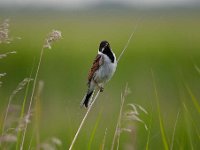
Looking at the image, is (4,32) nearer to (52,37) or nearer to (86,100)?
(52,37)

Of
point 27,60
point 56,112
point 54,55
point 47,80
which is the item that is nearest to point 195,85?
point 56,112

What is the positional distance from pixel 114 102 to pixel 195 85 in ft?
4.99

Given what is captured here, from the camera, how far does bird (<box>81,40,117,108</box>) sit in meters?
4.53

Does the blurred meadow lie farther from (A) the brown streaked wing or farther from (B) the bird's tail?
(B) the bird's tail

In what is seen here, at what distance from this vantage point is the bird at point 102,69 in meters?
4.53

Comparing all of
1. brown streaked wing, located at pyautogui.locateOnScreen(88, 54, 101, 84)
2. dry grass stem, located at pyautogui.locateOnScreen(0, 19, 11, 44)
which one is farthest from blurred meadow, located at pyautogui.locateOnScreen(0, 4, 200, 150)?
brown streaked wing, located at pyautogui.locateOnScreen(88, 54, 101, 84)

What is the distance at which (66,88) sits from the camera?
14.0 meters

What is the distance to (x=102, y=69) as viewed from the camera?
479 cm

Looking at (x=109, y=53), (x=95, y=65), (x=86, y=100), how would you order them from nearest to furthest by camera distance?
(x=86, y=100) < (x=109, y=53) < (x=95, y=65)

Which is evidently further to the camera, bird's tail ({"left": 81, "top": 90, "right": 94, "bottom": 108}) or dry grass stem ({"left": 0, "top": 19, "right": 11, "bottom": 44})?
bird's tail ({"left": 81, "top": 90, "right": 94, "bottom": 108})

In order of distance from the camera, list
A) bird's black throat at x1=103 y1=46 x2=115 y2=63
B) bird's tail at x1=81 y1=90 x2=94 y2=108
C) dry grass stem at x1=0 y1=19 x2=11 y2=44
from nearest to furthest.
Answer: dry grass stem at x1=0 y1=19 x2=11 y2=44 → bird's tail at x1=81 y1=90 x2=94 y2=108 → bird's black throat at x1=103 y1=46 x2=115 y2=63

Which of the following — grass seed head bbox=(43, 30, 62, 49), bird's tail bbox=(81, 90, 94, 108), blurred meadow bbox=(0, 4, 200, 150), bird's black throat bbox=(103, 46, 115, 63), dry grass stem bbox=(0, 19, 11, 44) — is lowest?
blurred meadow bbox=(0, 4, 200, 150)

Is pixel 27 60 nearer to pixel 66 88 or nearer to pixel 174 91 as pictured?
pixel 66 88

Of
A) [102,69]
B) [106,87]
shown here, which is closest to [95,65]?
[102,69]
